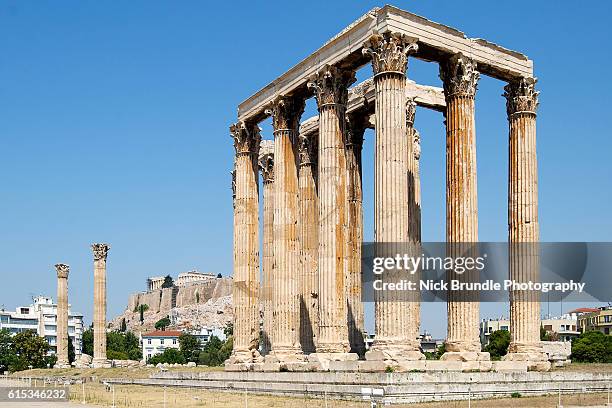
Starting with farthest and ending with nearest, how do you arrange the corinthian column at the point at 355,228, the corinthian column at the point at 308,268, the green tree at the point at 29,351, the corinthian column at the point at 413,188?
the green tree at the point at 29,351
the corinthian column at the point at 355,228
the corinthian column at the point at 308,268
the corinthian column at the point at 413,188

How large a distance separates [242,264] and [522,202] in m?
18.9

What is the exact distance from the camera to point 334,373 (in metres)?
38.4

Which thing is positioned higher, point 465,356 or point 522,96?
point 522,96

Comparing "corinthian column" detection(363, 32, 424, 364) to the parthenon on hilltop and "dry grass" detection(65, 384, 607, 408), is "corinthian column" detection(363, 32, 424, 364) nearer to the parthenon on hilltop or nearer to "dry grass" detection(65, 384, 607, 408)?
the parthenon on hilltop

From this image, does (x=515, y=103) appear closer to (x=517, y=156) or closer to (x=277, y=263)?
(x=517, y=156)

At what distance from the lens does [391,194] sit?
126 ft

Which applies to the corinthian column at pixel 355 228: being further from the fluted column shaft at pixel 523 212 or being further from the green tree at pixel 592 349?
the green tree at pixel 592 349

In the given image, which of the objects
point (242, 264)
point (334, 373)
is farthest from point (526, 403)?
point (242, 264)

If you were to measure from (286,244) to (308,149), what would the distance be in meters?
9.39

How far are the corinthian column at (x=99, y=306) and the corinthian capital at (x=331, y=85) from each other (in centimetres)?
5473

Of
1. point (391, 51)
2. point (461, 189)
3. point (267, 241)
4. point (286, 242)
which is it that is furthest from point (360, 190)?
point (391, 51)

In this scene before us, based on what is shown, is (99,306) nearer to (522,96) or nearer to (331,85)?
(331,85)

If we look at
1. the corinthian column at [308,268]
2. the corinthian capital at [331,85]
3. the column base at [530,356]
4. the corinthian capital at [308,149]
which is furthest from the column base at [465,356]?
the corinthian capital at [308,149]

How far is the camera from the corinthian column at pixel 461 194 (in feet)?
133
